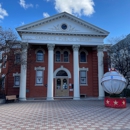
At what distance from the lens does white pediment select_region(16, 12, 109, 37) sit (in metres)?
22.5

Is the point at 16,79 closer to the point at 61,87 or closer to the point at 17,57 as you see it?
the point at 17,57

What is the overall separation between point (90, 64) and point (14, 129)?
2027 centimetres

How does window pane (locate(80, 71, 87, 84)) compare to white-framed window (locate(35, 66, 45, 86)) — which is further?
window pane (locate(80, 71, 87, 84))

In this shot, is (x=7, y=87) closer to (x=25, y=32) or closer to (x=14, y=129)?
(x=25, y=32)

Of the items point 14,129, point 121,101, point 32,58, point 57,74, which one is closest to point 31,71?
point 32,58

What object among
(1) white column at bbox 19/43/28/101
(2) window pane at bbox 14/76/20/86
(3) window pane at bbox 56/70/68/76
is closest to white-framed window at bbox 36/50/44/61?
(3) window pane at bbox 56/70/68/76

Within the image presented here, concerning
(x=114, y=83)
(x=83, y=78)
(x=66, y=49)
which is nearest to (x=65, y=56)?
(x=66, y=49)

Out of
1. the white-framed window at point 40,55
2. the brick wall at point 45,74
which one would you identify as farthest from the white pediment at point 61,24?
the white-framed window at point 40,55

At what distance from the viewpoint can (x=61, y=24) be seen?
76.8ft

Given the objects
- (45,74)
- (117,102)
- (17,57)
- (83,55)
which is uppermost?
(83,55)

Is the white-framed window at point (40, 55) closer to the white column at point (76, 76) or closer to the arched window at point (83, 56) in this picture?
the white column at point (76, 76)

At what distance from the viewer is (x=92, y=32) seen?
23.6 m

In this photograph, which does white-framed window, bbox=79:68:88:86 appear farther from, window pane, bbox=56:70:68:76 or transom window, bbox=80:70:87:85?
window pane, bbox=56:70:68:76

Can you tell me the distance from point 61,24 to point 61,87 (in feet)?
30.5
